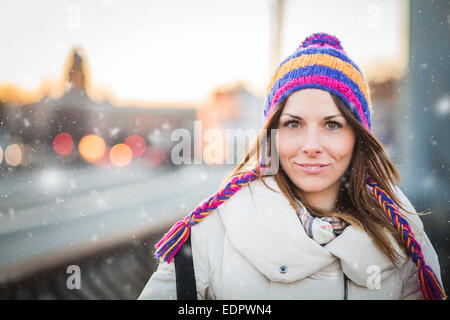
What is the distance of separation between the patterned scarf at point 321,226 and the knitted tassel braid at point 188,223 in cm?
32

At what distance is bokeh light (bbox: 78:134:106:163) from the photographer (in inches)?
209

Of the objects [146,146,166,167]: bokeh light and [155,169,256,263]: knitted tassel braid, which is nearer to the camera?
[155,169,256,263]: knitted tassel braid

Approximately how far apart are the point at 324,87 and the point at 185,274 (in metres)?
1.00

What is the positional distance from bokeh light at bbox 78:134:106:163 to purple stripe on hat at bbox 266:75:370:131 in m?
4.51

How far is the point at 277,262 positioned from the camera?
120 centimetres

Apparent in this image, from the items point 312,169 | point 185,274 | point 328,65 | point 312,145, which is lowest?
point 185,274

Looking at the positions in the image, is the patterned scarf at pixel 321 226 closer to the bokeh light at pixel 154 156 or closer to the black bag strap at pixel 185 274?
the black bag strap at pixel 185 274

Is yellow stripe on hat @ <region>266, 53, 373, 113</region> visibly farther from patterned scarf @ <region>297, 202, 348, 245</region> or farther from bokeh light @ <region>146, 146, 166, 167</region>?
bokeh light @ <region>146, 146, 166, 167</region>

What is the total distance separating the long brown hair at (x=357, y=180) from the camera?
4.36ft

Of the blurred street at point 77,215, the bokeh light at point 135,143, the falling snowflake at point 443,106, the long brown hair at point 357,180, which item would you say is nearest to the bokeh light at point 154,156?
the bokeh light at point 135,143

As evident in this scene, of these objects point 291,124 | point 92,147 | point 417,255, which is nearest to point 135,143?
point 92,147

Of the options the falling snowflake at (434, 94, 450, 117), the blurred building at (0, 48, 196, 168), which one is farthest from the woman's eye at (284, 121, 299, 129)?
the falling snowflake at (434, 94, 450, 117)

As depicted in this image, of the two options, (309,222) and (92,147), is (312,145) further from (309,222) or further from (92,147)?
(92,147)
